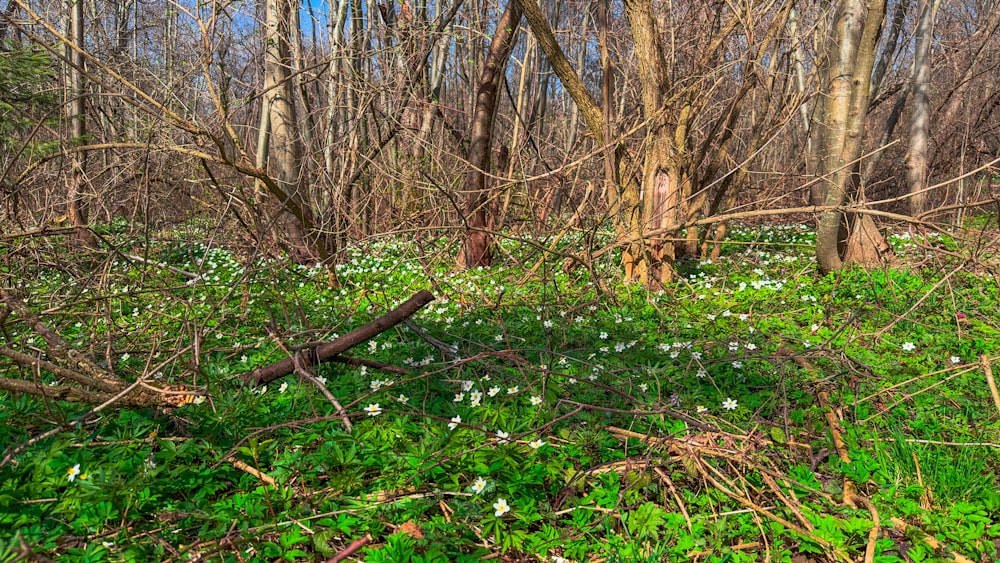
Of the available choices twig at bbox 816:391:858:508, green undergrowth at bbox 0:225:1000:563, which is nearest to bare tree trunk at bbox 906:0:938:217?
green undergrowth at bbox 0:225:1000:563

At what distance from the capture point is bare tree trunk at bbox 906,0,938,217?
279 inches

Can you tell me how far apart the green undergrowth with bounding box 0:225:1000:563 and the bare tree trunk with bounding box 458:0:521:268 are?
8.12 feet

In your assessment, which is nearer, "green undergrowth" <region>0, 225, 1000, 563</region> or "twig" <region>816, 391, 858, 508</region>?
"green undergrowth" <region>0, 225, 1000, 563</region>

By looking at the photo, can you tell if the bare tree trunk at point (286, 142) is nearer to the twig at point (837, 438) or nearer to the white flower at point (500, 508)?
the white flower at point (500, 508)

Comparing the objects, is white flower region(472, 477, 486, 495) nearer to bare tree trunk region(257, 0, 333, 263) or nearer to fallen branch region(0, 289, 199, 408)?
fallen branch region(0, 289, 199, 408)

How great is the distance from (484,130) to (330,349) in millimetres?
3630

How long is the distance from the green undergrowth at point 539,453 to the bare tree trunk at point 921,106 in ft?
14.1

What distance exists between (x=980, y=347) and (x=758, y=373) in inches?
55.2

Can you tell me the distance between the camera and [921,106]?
715cm

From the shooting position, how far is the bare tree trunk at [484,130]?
5.64 metres

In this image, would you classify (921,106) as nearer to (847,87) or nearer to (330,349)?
(847,87)

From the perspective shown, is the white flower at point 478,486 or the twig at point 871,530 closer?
the twig at point 871,530

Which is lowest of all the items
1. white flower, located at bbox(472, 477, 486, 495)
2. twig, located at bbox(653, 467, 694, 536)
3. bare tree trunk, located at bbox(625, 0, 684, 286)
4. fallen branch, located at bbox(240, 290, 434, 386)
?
twig, located at bbox(653, 467, 694, 536)

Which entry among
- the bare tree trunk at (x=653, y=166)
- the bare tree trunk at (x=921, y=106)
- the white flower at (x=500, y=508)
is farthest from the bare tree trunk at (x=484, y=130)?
the bare tree trunk at (x=921, y=106)
